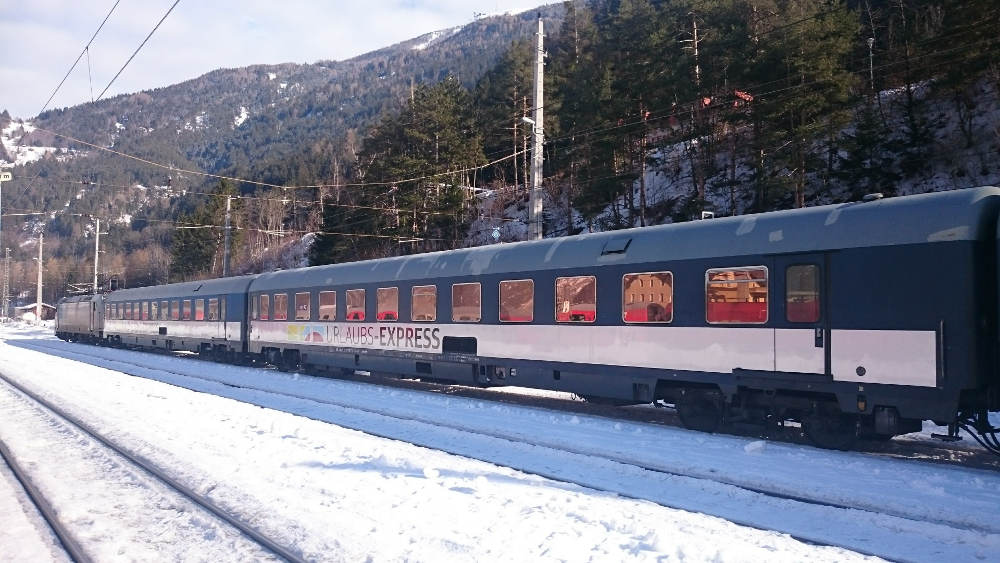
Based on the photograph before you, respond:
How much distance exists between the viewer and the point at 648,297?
12.6 meters

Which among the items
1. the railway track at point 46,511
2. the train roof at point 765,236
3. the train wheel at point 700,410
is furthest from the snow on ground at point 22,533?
the train roof at point 765,236

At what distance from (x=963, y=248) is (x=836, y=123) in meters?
21.7

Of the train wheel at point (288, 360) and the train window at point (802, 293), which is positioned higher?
the train window at point (802, 293)

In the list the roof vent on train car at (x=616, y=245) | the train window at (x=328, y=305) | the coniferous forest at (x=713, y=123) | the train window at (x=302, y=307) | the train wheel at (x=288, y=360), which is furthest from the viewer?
the coniferous forest at (x=713, y=123)

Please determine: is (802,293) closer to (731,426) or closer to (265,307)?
(731,426)

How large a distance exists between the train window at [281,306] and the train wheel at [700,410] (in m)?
15.0

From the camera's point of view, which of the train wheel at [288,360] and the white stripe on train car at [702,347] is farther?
the train wheel at [288,360]

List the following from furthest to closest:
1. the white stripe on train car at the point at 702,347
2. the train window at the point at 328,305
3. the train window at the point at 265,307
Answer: the train window at the point at 265,307
the train window at the point at 328,305
the white stripe on train car at the point at 702,347

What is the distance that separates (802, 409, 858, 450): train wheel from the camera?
10.2 metres

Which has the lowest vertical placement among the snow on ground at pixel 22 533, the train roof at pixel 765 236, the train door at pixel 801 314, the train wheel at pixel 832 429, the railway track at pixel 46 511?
the snow on ground at pixel 22 533

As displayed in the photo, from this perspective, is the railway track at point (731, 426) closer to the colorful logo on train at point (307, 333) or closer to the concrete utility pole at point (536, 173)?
the colorful logo on train at point (307, 333)

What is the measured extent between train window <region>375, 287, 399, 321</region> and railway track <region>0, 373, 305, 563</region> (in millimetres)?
7448

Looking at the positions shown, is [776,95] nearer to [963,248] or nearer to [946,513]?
[963,248]

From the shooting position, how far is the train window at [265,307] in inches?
957
